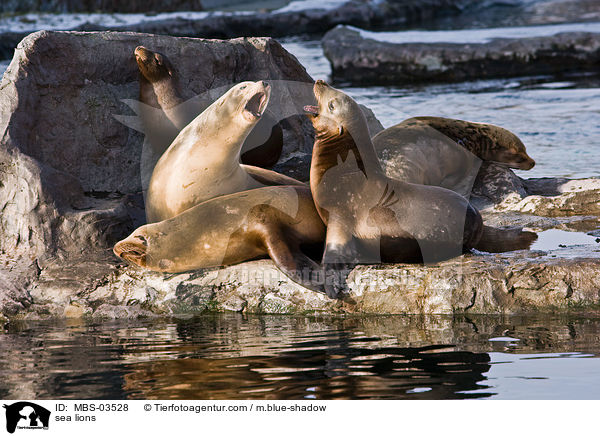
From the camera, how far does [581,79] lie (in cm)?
1909

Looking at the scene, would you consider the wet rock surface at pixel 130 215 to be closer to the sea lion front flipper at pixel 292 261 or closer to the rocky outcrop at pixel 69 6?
the sea lion front flipper at pixel 292 261

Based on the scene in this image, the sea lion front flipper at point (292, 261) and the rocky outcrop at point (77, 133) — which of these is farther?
the rocky outcrop at point (77, 133)

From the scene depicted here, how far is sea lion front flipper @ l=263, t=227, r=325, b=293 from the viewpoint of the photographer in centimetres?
602

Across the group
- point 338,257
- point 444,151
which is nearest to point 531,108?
point 444,151

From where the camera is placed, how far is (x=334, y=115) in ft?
22.0

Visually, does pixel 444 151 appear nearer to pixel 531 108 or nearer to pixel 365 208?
pixel 365 208

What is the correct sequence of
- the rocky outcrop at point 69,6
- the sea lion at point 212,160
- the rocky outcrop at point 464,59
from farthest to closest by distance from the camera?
the rocky outcrop at point 69,6
the rocky outcrop at point 464,59
the sea lion at point 212,160

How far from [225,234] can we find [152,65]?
85.0 inches

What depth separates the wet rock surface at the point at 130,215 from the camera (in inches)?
232

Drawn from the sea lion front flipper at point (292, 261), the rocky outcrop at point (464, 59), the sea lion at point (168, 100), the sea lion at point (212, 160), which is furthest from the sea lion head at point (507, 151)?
the rocky outcrop at point (464, 59)

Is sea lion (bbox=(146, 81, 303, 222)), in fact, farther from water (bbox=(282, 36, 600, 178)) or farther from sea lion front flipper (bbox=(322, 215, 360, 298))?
water (bbox=(282, 36, 600, 178))

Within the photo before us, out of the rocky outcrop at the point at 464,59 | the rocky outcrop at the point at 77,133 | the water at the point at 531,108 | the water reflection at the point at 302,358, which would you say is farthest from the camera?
the rocky outcrop at the point at 464,59

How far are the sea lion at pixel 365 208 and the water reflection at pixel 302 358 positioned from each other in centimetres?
Result: 65

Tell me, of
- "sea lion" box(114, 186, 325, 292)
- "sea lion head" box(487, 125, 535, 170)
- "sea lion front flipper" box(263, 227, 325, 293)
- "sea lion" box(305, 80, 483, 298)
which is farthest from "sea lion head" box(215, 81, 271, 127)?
"sea lion head" box(487, 125, 535, 170)
